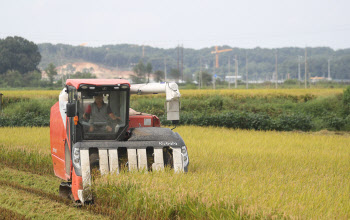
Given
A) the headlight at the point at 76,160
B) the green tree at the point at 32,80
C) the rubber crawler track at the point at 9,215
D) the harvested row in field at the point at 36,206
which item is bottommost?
the harvested row in field at the point at 36,206

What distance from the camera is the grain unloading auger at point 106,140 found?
7969 millimetres

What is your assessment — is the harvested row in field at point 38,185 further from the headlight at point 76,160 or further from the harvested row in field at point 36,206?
the headlight at point 76,160

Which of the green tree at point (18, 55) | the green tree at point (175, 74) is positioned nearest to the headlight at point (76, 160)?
the green tree at point (18, 55)

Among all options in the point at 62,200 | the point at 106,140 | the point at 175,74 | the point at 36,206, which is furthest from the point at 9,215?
the point at 175,74

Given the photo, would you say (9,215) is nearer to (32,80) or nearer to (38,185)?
(38,185)

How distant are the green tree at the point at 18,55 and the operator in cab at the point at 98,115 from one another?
45955 millimetres

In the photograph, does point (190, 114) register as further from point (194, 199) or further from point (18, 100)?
point (194, 199)

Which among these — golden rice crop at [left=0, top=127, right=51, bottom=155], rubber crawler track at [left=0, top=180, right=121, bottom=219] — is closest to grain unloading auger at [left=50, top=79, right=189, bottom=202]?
rubber crawler track at [left=0, top=180, right=121, bottom=219]

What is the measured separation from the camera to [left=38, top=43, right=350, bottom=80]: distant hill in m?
82.8

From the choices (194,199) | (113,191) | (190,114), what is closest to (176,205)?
(194,199)

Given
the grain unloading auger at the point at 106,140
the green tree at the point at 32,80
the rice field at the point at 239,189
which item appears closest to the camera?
the rice field at the point at 239,189

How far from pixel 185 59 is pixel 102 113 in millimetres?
108789

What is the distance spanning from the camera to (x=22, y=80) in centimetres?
4459

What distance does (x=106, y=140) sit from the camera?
8.48 metres
